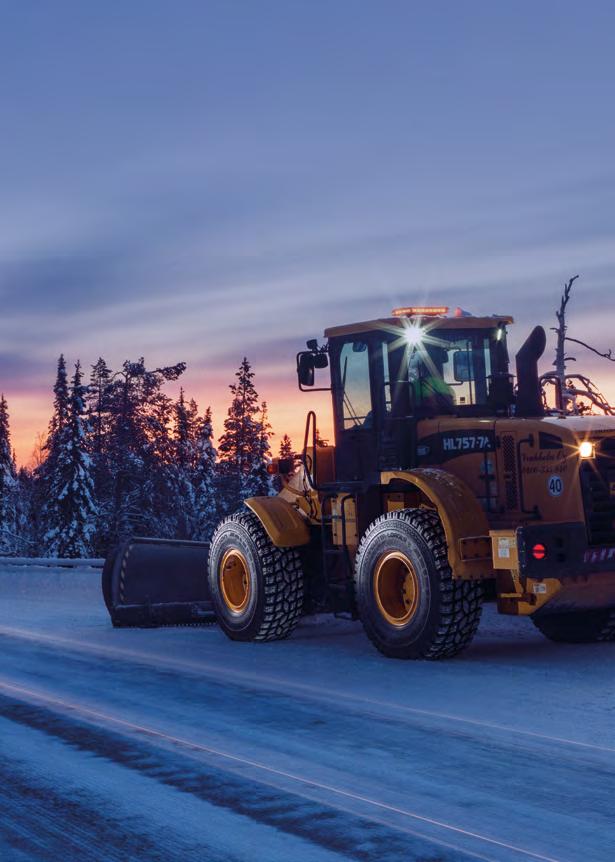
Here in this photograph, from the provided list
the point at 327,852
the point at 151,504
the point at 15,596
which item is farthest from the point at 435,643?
the point at 151,504

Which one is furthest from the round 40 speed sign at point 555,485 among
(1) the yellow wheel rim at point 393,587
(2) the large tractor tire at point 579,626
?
(2) the large tractor tire at point 579,626

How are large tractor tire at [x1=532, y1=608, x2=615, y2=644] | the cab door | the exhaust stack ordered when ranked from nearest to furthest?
the exhaust stack → large tractor tire at [x1=532, y1=608, x2=615, y2=644] → the cab door

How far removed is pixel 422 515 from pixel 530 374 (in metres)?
1.82

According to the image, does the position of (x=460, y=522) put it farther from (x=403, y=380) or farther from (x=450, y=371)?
(x=450, y=371)

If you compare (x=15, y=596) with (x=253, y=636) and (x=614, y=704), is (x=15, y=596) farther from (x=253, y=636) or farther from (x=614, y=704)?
(x=614, y=704)

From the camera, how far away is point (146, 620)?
14.6m

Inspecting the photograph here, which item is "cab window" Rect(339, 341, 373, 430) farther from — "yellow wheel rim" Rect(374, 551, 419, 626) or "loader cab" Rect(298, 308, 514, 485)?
"yellow wheel rim" Rect(374, 551, 419, 626)

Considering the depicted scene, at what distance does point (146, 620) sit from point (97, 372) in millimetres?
71035

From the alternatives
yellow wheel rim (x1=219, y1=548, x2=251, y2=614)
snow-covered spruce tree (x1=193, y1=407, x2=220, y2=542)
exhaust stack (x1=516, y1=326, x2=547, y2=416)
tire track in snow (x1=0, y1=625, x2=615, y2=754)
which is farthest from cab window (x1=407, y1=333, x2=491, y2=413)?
snow-covered spruce tree (x1=193, y1=407, x2=220, y2=542)

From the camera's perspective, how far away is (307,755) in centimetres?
709

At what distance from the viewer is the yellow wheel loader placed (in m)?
10.6

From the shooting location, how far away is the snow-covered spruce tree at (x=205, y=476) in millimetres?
79938

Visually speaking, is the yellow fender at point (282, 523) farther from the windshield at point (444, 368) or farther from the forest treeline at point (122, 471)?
the forest treeline at point (122, 471)

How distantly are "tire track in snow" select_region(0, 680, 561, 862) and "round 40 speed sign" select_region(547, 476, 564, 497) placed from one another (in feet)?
14.6
